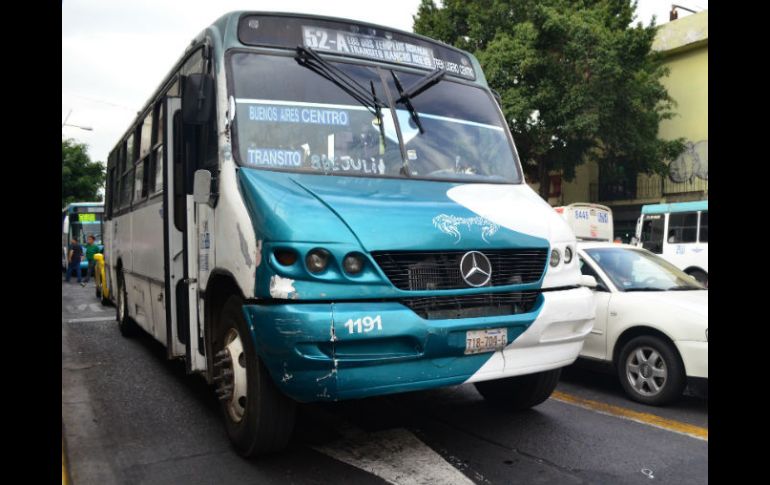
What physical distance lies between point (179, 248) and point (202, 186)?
3.53 feet

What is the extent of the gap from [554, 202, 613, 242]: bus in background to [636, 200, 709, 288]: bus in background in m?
0.96

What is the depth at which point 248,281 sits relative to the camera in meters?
3.73

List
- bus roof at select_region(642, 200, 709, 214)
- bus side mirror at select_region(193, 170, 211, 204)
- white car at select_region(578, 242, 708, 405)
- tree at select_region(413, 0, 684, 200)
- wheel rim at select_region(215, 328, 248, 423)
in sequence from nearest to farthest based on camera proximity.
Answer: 1. wheel rim at select_region(215, 328, 248, 423)
2. bus side mirror at select_region(193, 170, 211, 204)
3. white car at select_region(578, 242, 708, 405)
4. bus roof at select_region(642, 200, 709, 214)
5. tree at select_region(413, 0, 684, 200)

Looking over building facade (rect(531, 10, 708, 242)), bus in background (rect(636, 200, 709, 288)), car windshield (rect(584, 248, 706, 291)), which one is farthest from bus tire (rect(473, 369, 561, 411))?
building facade (rect(531, 10, 708, 242))

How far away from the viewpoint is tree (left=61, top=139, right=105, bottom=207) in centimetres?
4541

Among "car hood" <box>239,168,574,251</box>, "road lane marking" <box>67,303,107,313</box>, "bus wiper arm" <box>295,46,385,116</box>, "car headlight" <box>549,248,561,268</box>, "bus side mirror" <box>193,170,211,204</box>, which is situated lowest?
"road lane marking" <box>67,303,107,313</box>

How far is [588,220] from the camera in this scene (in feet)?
58.6

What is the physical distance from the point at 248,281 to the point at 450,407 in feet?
7.73

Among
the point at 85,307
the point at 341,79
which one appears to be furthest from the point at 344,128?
the point at 85,307

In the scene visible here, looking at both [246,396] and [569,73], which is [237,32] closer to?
[246,396]

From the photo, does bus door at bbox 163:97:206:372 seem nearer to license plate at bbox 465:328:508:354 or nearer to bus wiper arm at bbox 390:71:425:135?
bus wiper arm at bbox 390:71:425:135
